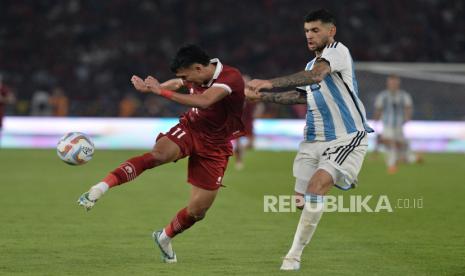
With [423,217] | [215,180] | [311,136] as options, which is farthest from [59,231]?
[423,217]

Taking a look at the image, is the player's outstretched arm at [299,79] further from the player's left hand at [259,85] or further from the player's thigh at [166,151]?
the player's thigh at [166,151]

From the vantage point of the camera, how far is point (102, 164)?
21.2m

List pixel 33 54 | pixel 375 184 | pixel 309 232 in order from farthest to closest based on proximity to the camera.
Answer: pixel 33 54 → pixel 375 184 → pixel 309 232

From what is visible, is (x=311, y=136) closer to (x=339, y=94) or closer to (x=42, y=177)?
(x=339, y=94)

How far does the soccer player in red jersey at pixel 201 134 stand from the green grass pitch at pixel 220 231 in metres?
0.55

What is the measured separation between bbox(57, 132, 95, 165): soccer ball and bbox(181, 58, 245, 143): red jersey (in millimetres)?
858

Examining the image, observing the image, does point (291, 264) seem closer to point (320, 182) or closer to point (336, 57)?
point (320, 182)

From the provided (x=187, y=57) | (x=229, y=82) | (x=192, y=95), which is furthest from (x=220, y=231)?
(x=192, y=95)

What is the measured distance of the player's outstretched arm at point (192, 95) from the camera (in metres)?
7.32

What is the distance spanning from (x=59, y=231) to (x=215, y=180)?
2729mm

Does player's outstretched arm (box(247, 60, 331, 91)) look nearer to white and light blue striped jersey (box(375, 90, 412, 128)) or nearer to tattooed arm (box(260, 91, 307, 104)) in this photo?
tattooed arm (box(260, 91, 307, 104))

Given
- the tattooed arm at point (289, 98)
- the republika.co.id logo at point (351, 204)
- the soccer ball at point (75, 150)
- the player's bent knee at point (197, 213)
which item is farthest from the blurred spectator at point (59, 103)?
the player's bent knee at point (197, 213)

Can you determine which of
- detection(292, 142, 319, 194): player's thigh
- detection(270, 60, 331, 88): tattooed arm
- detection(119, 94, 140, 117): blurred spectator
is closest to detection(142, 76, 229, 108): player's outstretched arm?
detection(270, 60, 331, 88): tattooed arm

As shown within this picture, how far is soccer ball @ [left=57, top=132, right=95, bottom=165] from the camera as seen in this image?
819 cm
